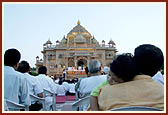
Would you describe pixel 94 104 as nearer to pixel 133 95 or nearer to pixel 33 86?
pixel 133 95

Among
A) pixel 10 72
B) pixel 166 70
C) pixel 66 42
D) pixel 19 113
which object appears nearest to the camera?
pixel 19 113

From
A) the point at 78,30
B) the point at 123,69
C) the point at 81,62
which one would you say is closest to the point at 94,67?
the point at 123,69

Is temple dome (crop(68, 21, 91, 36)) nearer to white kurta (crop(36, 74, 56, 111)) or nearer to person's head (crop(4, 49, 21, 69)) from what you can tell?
white kurta (crop(36, 74, 56, 111))

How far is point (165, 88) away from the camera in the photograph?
5.84 feet

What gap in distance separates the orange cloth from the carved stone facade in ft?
102

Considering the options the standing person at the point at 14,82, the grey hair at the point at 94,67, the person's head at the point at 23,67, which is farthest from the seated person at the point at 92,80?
the person's head at the point at 23,67

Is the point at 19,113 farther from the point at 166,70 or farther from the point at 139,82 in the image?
the point at 166,70

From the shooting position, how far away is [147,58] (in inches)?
84.2

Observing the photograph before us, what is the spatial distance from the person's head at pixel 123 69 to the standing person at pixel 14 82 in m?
1.46

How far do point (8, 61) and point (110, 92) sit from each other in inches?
69.7

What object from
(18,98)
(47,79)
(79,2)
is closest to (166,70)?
(79,2)

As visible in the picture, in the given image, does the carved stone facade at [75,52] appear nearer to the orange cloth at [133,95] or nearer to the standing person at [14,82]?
the standing person at [14,82]

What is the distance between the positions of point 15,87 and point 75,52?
31.2m

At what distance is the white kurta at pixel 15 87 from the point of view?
9.23 ft
